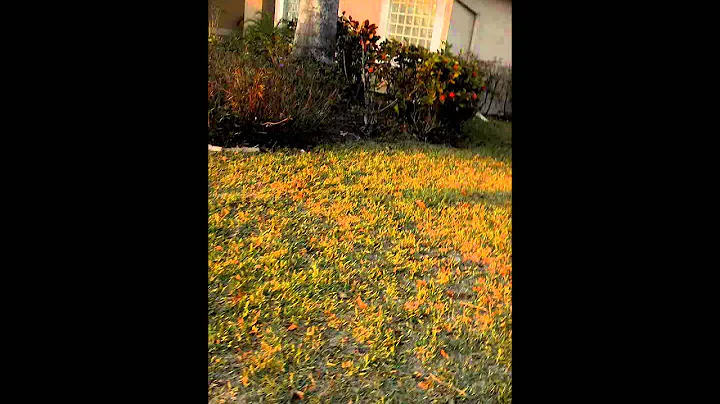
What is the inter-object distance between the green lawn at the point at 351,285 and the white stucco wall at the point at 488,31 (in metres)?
4.97

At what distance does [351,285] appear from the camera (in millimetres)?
2904

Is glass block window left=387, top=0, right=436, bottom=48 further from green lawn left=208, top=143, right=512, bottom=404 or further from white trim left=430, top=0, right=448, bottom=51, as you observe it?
green lawn left=208, top=143, right=512, bottom=404

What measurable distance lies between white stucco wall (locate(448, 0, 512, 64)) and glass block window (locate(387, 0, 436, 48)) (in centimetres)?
52

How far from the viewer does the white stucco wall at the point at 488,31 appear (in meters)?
8.90

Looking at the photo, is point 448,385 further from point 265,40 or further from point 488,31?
point 488,31

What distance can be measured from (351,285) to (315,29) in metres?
4.07

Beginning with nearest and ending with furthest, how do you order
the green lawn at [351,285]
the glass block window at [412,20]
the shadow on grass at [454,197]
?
the green lawn at [351,285]
the shadow on grass at [454,197]
the glass block window at [412,20]

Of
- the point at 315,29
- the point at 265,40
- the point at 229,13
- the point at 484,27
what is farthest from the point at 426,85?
the point at 484,27

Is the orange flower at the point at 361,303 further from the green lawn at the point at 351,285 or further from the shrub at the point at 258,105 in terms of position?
the shrub at the point at 258,105

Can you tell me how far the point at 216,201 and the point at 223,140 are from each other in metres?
1.26

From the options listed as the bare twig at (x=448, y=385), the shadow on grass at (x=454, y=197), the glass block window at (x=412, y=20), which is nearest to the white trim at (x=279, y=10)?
the glass block window at (x=412, y=20)

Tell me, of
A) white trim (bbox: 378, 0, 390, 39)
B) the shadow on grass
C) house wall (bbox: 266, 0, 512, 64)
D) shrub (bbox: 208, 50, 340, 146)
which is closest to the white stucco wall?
house wall (bbox: 266, 0, 512, 64)

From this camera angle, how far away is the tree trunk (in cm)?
609
